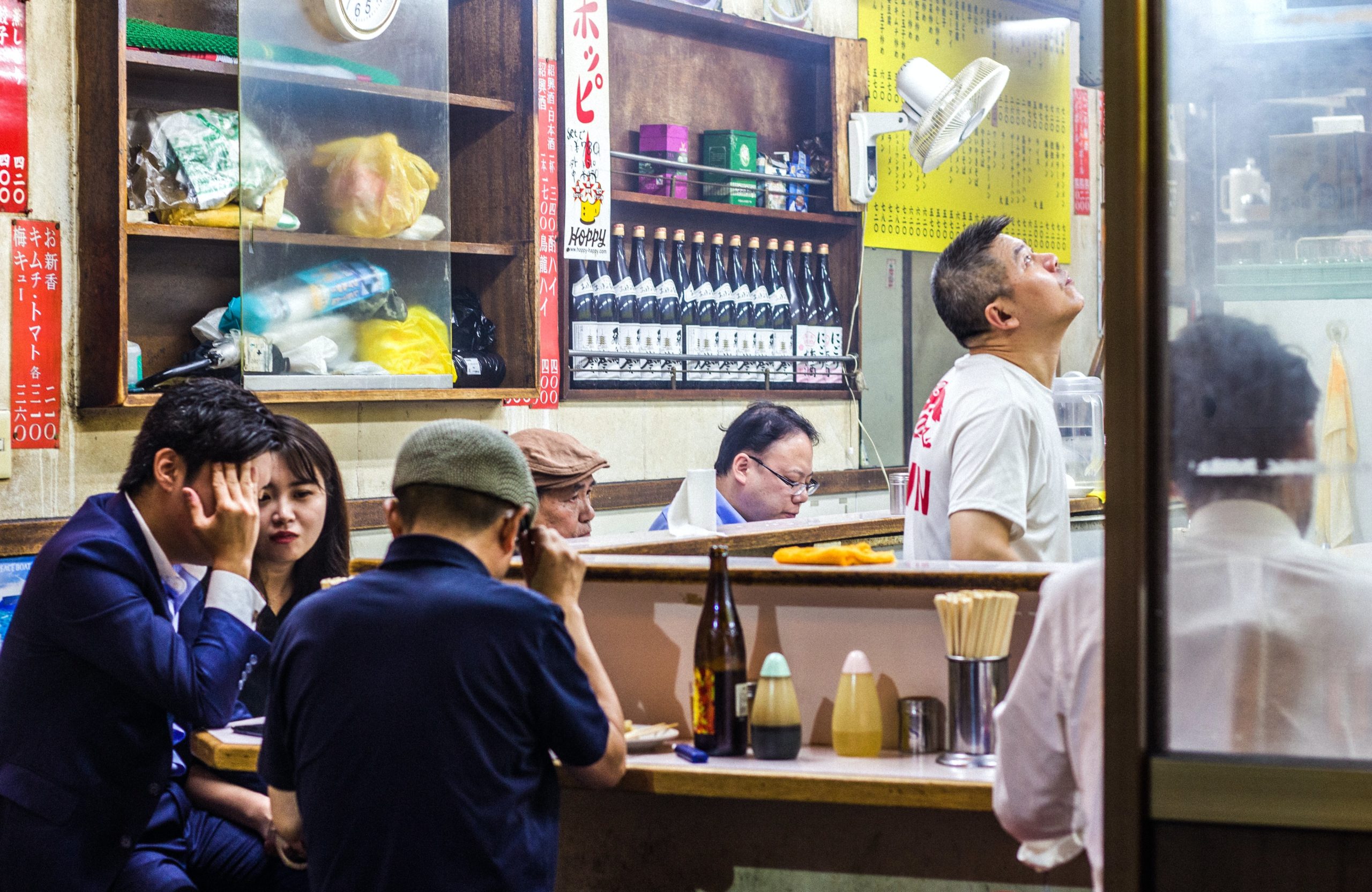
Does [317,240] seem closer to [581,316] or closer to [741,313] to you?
[581,316]

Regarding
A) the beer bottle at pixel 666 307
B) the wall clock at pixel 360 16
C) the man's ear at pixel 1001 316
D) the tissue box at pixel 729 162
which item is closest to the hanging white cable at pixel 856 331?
the tissue box at pixel 729 162

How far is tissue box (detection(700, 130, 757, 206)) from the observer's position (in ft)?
15.7

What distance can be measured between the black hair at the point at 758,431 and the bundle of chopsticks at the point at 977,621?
6.17ft

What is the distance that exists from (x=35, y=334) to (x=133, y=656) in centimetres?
137

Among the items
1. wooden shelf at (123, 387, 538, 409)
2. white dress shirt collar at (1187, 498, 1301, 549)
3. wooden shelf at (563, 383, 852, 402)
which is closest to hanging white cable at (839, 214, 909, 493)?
wooden shelf at (563, 383, 852, 402)

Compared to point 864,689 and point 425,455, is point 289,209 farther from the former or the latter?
point 864,689

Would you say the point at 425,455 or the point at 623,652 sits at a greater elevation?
the point at 425,455

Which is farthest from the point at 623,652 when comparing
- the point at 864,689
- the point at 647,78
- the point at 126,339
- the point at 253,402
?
the point at 647,78

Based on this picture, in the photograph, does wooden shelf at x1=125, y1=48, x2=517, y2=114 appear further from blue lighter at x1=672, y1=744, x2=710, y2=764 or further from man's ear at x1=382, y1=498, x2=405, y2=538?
blue lighter at x1=672, y1=744, x2=710, y2=764

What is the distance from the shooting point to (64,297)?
3111 mm

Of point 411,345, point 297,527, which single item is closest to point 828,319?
point 411,345

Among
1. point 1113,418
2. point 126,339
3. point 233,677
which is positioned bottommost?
point 233,677

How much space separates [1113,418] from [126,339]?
102 inches

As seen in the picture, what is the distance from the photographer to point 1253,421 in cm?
115
